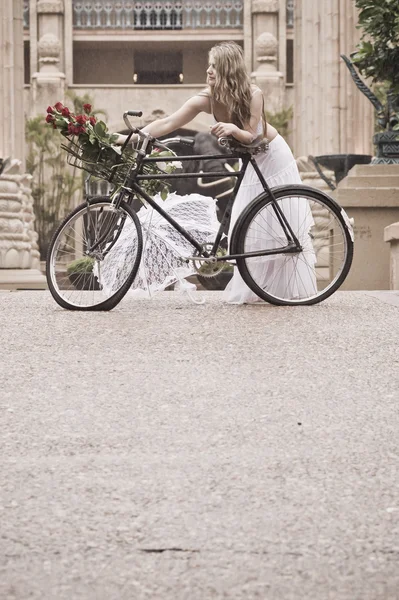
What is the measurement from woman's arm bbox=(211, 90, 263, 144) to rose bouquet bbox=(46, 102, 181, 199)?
37cm

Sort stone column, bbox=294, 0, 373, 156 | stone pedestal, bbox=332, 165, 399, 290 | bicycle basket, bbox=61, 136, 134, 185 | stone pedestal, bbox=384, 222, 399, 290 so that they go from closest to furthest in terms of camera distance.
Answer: bicycle basket, bbox=61, 136, 134, 185
stone pedestal, bbox=384, 222, 399, 290
stone pedestal, bbox=332, 165, 399, 290
stone column, bbox=294, 0, 373, 156

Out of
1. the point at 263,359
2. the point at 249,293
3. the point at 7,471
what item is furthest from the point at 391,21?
the point at 7,471

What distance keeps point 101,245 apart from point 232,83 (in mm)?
1150

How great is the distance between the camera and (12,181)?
61.7ft

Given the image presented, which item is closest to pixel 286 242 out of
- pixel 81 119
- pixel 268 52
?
pixel 81 119

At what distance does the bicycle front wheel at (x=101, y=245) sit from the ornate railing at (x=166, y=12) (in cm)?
3607

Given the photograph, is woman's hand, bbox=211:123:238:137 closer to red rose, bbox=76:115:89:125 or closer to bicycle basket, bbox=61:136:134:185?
bicycle basket, bbox=61:136:134:185

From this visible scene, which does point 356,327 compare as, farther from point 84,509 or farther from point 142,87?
point 142,87

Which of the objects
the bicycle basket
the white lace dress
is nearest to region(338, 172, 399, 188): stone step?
the white lace dress

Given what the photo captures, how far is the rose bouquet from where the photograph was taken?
6.23 m

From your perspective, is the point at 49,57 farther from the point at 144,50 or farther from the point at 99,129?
the point at 99,129

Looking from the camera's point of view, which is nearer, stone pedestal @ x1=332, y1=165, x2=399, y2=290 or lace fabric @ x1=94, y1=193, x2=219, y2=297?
lace fabric @ x1=94, y1=193, x2=219, y2=297

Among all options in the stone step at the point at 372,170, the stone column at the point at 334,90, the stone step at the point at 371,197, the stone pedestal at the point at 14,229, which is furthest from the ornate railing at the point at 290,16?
the stone step at the point at 371,197

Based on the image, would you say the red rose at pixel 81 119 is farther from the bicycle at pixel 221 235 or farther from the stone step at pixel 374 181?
the stone step at pixel 374 181
